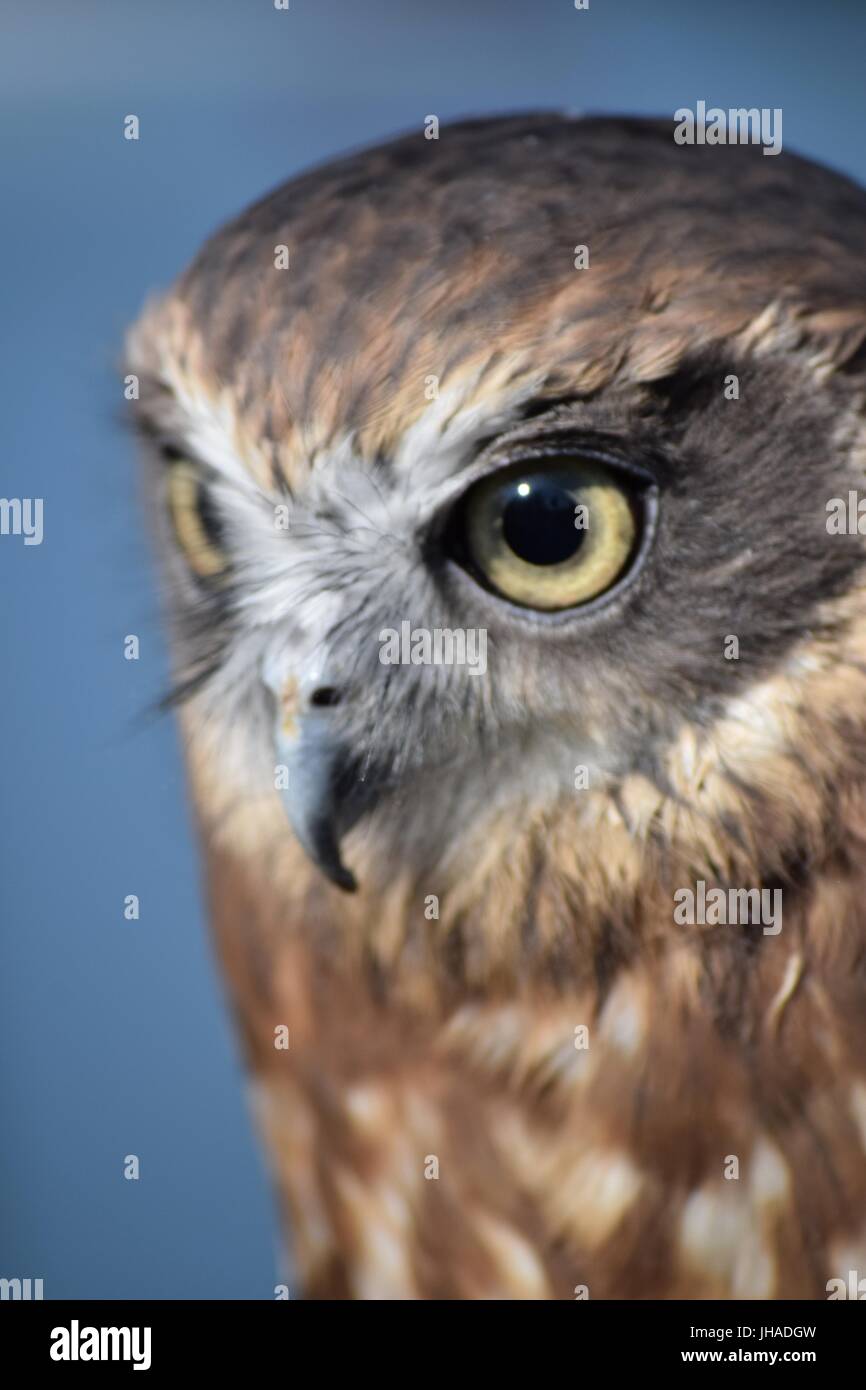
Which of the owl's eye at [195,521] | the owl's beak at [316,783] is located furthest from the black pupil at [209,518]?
the owl's beak at [316,783]

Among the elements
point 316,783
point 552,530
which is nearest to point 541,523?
point 552,530

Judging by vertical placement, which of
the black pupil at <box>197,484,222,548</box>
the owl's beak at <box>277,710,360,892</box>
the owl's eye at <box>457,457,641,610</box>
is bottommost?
the owl's beak at <box>277,710,360,892</box>

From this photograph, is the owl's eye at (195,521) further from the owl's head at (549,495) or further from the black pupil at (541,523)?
the black pupil at (541,523)

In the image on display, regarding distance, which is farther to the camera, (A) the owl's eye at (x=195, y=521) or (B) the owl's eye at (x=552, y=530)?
(A) the owl's eye at (x=195, y=521)

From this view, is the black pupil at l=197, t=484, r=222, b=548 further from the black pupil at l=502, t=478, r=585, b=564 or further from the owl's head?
the black pupil at l=502, t=478, r=585, b=564

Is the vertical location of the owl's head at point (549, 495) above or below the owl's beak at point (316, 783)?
above

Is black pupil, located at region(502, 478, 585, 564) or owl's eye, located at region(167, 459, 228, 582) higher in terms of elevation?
owl's eye, located at region(167, 459, 228, 582)

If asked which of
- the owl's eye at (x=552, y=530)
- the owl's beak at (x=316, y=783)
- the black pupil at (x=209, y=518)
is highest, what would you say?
the black pupil at (x=209, y=518)

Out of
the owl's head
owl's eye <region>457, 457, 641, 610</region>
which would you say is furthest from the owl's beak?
owl's eye <region>457, 457, 641, 610</region>

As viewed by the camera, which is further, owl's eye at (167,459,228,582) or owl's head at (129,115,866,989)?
owl's eye at (167,459,228,582)
